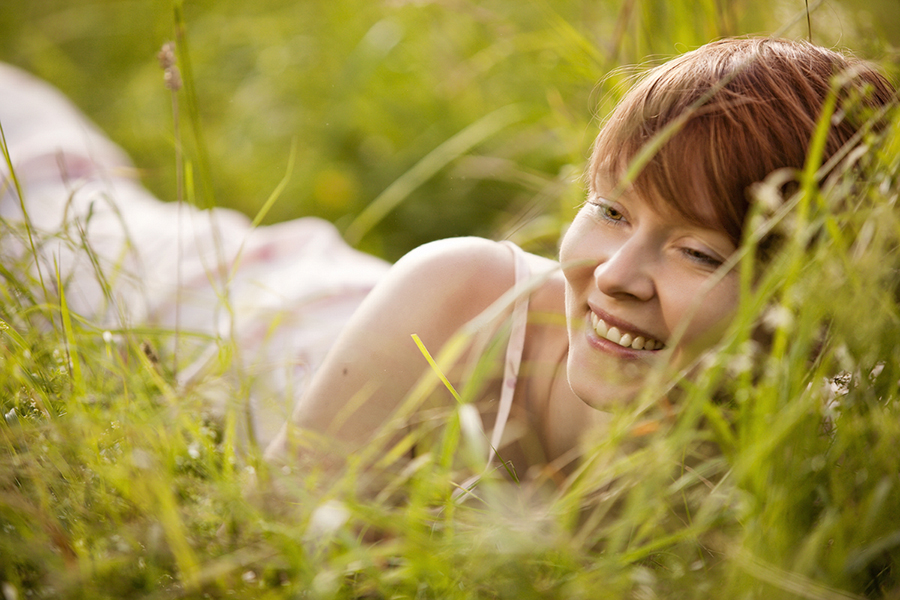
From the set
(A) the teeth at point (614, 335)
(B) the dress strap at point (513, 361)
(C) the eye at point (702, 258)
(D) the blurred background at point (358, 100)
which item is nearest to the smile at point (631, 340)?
(A) the teeth at point (614, 335)

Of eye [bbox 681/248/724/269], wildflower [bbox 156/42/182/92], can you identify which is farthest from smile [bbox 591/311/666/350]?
wildflower [bbox 156/42/182/92]

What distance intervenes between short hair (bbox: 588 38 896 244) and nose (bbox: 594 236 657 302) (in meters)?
0.07

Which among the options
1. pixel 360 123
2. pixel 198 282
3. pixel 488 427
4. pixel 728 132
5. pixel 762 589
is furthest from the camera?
pixel 360 123

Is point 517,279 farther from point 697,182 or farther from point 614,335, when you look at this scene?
point 697,182

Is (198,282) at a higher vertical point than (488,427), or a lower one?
Result: higher

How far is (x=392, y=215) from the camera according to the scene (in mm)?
2695

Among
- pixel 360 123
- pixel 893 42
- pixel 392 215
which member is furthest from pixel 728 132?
pixel 360 123

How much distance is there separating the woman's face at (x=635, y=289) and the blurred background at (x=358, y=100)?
0.77 meters

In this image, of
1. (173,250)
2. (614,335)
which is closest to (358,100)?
(173,250)

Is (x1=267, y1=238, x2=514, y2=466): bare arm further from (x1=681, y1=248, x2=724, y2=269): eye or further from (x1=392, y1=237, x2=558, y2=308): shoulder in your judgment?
(x1=681, y1=248, x2=724, y2=269): eye

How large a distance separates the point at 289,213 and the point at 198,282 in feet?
3.32

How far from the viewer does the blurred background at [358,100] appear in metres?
2.39

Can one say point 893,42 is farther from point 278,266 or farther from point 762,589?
point 278,266

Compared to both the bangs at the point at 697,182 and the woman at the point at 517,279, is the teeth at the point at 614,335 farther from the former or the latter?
the bangs at the point at 697,182
